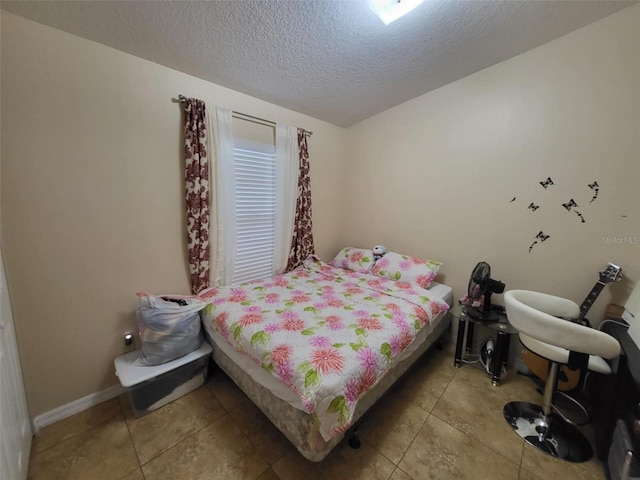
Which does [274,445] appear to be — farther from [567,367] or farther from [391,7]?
[391,7]

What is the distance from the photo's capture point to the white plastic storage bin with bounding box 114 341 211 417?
1.53 meters

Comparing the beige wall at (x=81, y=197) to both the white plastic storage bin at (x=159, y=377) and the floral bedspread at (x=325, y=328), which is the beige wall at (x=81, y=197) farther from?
the floral bedspread at (x=325, y=328)

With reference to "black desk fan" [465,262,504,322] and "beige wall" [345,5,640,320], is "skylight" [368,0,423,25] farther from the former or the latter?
"black desk fan" [465,262,504,322]

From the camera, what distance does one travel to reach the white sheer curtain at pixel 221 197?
6.70 ft

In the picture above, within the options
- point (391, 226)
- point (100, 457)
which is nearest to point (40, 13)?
point (100, 457)

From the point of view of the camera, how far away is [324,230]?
3188 mm

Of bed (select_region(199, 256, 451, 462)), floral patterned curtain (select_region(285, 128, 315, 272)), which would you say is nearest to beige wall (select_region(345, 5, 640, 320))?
bed (select_region(199, 256, 451, 462))

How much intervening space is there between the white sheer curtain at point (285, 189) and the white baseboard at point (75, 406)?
1603mm

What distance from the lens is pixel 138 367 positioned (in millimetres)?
1611

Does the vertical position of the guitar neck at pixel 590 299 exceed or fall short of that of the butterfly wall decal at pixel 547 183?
it falls short

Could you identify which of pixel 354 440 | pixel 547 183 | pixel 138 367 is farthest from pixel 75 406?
pixel 547 183

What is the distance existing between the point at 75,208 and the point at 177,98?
1.12 metres

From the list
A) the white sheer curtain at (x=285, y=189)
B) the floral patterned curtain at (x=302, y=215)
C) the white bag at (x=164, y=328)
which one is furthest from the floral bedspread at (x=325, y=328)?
the floral patterned curtain at (x=302, y=215)

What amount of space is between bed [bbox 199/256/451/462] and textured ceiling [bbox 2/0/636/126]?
1.88 metres
